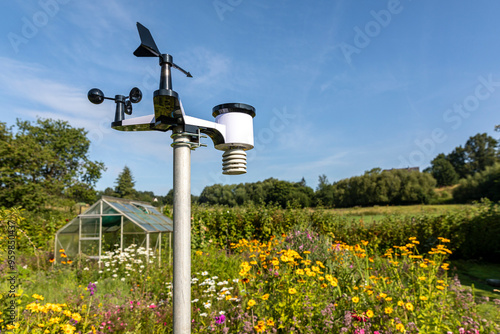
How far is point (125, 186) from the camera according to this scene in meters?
46.9

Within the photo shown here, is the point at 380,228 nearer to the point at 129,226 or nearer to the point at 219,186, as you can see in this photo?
the point at 129,226

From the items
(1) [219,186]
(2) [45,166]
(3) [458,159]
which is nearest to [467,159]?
(3) [458,159]

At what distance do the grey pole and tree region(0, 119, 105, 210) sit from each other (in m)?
19.1

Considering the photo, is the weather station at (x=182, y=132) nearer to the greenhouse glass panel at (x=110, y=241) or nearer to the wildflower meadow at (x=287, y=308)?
the wildflower meadow at (x=287, y=308)

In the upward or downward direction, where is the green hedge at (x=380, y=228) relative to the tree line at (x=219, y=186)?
downward

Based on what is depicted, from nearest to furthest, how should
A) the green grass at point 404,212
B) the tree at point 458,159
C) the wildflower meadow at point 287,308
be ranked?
the wildflower meadow at point 287,308 → the green grass at point 404,212 → the tree at point 458,159

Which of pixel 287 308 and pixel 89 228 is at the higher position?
pixel 89 228

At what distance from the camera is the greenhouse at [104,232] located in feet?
21.7

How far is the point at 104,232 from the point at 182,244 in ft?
21.2

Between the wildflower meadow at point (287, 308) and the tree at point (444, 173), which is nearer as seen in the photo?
the wildflower meadow at point (287, 308)

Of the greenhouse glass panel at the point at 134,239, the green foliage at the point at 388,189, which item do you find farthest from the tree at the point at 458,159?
the greenhouse glass panel at the point at 134,239

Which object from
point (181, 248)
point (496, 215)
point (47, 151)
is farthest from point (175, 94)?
point (47, 151)

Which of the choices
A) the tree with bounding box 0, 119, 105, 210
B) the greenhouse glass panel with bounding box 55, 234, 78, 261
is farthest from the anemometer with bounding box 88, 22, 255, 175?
the tree with bounding box 0, 119, 105, 210

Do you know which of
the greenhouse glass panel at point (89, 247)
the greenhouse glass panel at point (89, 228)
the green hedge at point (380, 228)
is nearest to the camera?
the greenhouse glass panel at point (89, 247)
